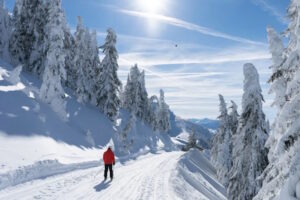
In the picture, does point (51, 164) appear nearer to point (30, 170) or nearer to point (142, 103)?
point (30, 170)

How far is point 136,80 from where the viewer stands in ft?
239

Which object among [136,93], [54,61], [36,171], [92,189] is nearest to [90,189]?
[92,189]

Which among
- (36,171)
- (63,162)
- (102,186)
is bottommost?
(102,186)

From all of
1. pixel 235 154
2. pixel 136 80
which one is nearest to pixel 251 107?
pixel 235 154

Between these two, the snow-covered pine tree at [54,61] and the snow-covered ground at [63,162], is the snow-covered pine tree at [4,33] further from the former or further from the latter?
the snow-covered pine tree at [54,61]

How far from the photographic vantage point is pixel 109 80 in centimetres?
5244

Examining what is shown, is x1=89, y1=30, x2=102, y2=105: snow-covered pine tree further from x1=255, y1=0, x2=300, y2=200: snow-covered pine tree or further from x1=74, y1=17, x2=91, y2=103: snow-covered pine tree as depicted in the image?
x1=255, y1=0, x2=300, y2=200: snow-covered pine tree

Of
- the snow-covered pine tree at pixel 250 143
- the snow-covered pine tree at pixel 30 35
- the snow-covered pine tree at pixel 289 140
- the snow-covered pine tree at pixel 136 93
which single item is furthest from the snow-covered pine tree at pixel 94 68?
the snow-covered pine tree at pixel 289 140

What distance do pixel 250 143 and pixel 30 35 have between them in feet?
113

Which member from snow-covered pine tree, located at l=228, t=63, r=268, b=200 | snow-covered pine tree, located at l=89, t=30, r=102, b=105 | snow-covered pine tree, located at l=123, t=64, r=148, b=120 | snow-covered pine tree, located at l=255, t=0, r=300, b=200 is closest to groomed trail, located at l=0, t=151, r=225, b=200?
snow-covered pine tree, located at l=228, t=63, r=268, b=200

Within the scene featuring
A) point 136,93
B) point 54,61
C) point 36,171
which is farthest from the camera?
point 136,93

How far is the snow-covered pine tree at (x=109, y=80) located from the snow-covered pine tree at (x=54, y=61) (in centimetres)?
1500

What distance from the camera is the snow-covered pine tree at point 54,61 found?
117 feet

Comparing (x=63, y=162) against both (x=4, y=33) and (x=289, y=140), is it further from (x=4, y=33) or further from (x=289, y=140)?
(x=4, y=33)
